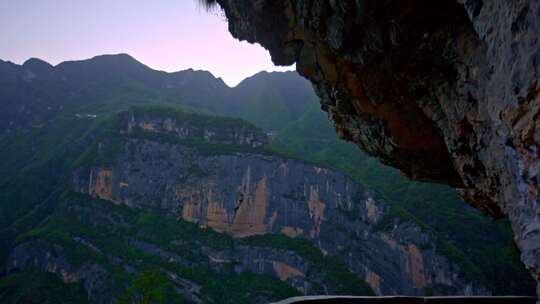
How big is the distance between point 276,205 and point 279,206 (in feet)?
1.73

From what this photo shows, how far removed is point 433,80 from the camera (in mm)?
6141

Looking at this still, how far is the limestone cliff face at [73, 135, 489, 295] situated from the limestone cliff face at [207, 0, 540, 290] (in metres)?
48.6

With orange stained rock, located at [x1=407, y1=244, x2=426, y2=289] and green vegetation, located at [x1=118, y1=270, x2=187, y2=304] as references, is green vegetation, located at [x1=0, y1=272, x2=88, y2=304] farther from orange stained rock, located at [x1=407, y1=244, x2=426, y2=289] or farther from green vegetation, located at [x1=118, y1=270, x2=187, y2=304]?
orange stained rock, located at [x1=407, y1=244, x2=426, y2=289]

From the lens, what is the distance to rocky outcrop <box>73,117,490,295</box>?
176 feet

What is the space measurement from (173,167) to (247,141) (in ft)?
46.9

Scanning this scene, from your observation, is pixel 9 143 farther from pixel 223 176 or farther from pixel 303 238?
pixel 303 238

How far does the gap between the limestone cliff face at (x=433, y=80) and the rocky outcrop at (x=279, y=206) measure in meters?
48.3

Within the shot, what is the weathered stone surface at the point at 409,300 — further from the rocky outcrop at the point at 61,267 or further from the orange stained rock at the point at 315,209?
the orange stained rock at the point at 315,209

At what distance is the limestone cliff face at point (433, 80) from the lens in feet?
11.3

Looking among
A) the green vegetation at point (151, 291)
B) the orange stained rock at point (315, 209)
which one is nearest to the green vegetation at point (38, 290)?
the green vegetation at point (151, 291)

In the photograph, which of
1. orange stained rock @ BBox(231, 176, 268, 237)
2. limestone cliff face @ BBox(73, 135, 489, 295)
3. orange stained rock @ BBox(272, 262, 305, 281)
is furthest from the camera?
orange stained rock @ BBox(231, 176, 268, 237)

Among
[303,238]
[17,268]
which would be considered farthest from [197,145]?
[17,268]

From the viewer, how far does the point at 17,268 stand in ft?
212

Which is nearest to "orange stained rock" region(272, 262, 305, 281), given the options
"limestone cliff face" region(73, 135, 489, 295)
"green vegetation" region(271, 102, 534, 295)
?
"limestone cliff face" region(73, 135, 489, 295)
